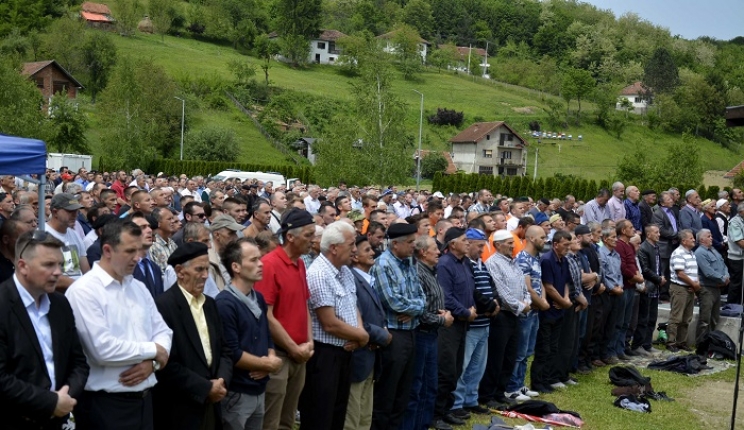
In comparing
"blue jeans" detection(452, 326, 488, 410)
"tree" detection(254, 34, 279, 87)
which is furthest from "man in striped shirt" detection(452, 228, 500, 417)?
"tree" detection(254, 34, 279, 87)

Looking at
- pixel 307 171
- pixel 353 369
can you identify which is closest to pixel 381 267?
pixel 353 369

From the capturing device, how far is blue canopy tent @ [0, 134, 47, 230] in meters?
8.05

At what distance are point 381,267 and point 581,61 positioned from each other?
138648mm

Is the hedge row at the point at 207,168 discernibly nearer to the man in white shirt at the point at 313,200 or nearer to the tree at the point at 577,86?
the man in white shirt at the point at 313,200

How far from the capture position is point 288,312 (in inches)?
249

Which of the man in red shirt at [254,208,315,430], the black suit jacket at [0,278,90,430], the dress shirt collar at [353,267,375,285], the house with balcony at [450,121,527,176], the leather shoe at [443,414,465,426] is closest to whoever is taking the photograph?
the black suit jacket at [0,278,90,430]

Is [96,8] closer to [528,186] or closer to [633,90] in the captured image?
[633,90]

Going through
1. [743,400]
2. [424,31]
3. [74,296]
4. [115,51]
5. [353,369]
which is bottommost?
[743,400]

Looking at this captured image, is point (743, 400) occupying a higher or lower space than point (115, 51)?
lower

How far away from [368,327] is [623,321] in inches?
281

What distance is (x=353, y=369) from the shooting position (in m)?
7.01

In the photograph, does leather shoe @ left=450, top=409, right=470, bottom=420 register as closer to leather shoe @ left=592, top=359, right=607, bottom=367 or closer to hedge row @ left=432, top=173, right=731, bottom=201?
leather shoe @ left=592, top=359, right=607, bottom=367

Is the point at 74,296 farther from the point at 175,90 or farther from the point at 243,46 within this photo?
the point at 243,46

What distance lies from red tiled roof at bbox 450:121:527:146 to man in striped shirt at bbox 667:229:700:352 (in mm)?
66594
